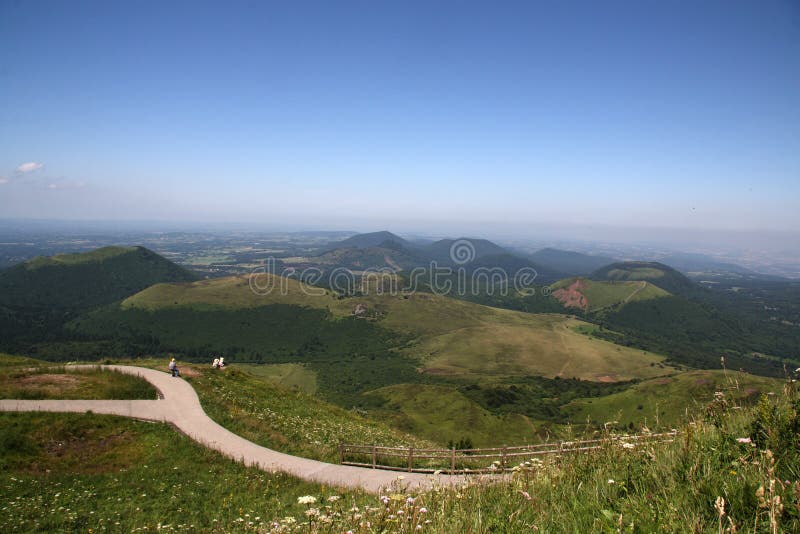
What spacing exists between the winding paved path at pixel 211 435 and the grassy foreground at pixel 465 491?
4.35 feet

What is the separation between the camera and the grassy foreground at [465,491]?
4129 millimetres

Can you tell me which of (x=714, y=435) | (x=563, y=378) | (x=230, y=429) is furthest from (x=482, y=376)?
(x=714, y=435)

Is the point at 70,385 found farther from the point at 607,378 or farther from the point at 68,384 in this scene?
the point at 607,378

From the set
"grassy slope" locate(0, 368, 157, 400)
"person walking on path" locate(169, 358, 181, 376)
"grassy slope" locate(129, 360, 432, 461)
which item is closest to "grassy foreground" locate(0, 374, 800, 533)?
"grassy slope" locate(129, 360, 432, 461)

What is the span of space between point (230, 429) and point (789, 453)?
78.5 feet

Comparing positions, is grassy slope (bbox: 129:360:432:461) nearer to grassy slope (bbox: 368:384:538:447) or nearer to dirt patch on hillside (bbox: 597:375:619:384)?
grassy slope (bbox: 368:384:538:447)

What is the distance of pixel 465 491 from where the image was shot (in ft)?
21.4

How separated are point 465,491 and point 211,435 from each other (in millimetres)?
18820

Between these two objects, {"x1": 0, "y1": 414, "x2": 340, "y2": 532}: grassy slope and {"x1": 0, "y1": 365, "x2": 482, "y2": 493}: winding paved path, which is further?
{"x1": 0, "y1": 365, "x2": 482, "y2": 493}: winding paved path

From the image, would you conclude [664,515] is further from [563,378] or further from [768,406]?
[563,378]

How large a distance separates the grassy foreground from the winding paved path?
1.33 m

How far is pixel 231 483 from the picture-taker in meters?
14.8

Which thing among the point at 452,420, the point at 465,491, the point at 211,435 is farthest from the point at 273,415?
the point at 452,420

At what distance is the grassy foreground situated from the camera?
4.13 m
